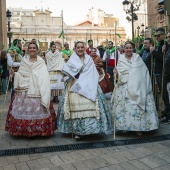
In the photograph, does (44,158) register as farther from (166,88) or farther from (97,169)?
(166,88)

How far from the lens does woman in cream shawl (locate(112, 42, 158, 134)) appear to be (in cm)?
488

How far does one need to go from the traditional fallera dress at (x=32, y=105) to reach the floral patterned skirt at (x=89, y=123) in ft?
0.71

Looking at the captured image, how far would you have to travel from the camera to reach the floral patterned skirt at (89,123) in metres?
4.70

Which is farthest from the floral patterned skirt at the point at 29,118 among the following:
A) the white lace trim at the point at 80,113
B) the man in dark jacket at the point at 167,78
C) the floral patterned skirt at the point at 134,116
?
the man in dark jacket at the point at 167,78

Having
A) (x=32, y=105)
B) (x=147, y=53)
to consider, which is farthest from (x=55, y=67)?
(x=32, y=105)

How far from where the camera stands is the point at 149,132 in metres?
5.22

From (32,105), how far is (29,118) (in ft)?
0.75

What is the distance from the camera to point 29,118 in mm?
4836

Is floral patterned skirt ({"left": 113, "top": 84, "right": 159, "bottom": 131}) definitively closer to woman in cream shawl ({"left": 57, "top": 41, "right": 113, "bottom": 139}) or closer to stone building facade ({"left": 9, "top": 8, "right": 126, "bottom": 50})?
woman in cream shawl ({"left": 57, "top": 41, "right": 113, "bottom": 139})

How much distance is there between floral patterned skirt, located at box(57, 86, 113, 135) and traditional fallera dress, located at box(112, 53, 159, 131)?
0.24 metres

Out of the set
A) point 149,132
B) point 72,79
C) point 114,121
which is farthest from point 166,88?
point 72,79

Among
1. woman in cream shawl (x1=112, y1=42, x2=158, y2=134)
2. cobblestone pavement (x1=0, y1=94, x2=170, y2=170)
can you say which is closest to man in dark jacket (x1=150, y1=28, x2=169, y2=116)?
woman in cream shawl (x1=112, y1=42, x2=158, y2=134)

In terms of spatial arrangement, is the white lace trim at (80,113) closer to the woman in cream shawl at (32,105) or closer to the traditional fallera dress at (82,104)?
the traditional fallera dress at (82,104)

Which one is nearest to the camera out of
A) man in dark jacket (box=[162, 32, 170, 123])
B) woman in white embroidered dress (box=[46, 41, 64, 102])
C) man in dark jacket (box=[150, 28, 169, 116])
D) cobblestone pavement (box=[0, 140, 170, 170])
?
cobblestone pavement (box=[0, 140, 170, 170])
